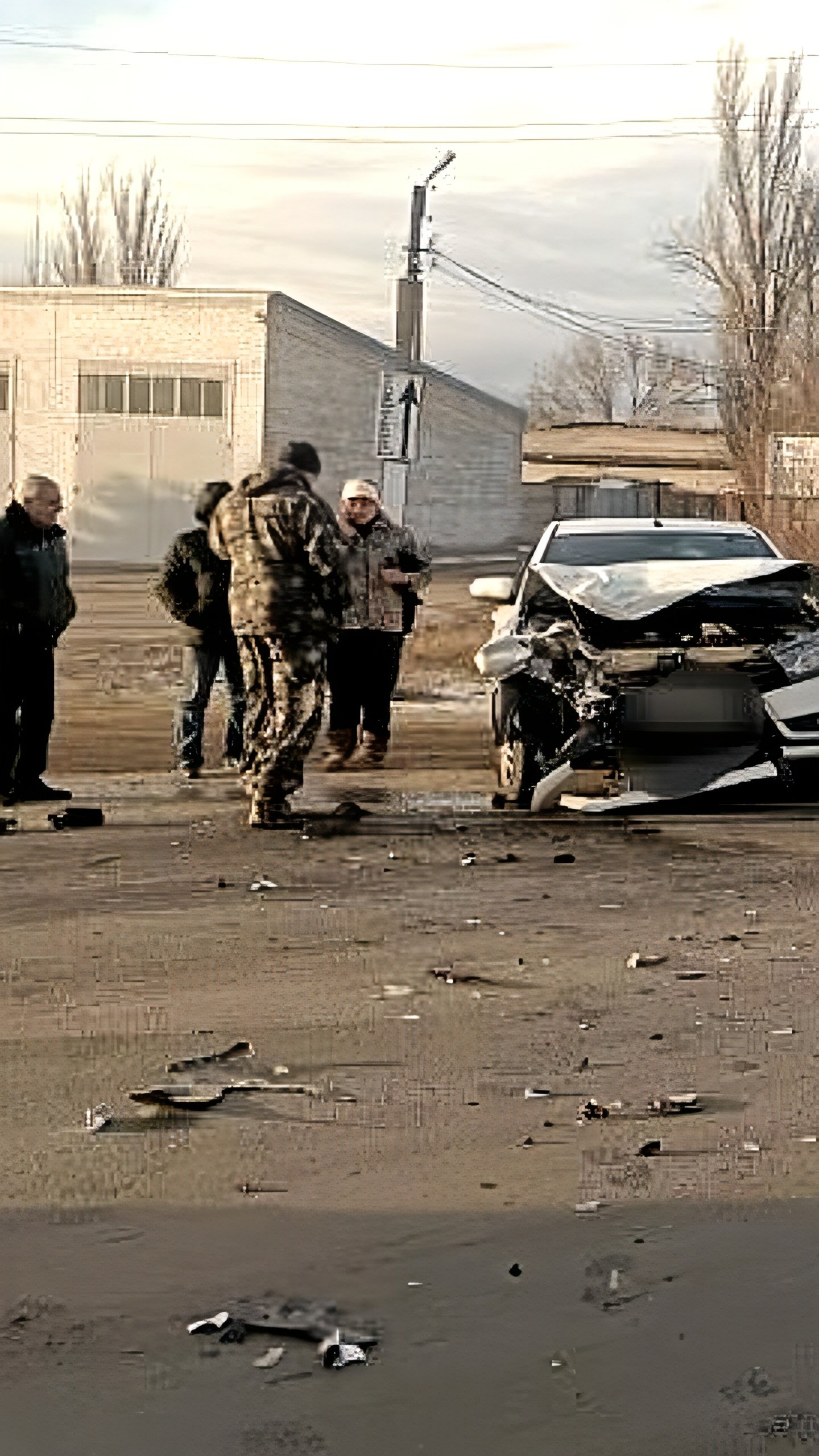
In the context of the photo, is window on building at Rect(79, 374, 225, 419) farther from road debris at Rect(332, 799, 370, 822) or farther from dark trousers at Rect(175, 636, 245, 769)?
road debris at Rect(332, 799, 370, 822)

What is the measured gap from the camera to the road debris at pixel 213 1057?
6027 mm

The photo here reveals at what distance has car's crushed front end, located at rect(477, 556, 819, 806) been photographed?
33.6ft

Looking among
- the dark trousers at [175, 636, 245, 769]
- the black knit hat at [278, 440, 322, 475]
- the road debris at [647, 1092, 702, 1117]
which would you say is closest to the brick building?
the dark trousers at [175, 636, 245, 769]

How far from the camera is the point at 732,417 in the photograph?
1805 inches

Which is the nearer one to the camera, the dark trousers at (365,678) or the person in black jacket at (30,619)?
the person in black jacket at (30,619)

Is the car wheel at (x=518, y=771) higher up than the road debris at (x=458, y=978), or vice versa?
the car wheel at (x=518, y=771)

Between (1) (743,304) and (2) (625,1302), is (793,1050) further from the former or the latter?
(1) (743,304)

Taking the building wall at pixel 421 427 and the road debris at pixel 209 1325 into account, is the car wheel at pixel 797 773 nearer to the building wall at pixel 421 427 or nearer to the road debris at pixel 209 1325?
the road debris at pixel 209 1325

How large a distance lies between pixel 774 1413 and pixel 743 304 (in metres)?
45.0

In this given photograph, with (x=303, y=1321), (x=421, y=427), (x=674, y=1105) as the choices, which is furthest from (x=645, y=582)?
(x=421, y=427)

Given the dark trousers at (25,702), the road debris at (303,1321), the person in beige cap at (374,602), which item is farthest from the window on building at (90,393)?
the road debris at (303,1321)

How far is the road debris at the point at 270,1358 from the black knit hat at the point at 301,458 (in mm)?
6511

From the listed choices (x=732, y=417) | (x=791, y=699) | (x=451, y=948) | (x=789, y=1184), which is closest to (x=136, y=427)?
(x=732, y=417)

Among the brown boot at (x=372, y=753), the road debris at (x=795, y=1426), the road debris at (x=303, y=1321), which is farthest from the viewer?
the brown boot at (x=372, y=753)
